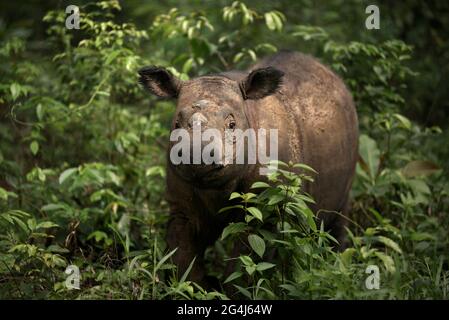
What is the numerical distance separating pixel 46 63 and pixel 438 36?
5759mm

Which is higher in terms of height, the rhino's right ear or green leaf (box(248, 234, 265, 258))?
the rhino's right ear

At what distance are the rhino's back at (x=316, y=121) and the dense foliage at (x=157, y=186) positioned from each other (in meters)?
0.32

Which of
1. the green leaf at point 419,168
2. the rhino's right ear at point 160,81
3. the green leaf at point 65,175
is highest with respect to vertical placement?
the rhino's right ear at point 160,81

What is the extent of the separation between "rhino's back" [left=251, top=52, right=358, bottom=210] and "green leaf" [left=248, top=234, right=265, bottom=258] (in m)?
0.95

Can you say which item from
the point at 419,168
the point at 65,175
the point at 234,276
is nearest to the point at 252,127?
the point at 234,276

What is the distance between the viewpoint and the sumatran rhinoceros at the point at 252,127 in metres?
5.67

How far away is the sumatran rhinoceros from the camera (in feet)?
18.6

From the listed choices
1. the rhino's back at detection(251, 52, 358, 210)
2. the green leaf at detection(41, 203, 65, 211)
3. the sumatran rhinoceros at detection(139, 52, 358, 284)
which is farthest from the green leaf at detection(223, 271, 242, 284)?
the green leaf at detection(41, 203, 65, 211)

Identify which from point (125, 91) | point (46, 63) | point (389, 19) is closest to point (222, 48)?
point (125, 91)

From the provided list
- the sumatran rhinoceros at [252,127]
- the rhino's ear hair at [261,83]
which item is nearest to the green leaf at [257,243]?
the sumatran rhinoceros at [252,127]

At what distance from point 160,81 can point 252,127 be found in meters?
0.87

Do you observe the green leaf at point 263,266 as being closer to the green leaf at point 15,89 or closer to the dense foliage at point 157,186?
the dense foliage at point 157,186

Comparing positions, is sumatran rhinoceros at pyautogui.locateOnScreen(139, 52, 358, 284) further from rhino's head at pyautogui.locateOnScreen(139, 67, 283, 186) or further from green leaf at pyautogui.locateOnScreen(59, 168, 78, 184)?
green leaf at pyautogui.locateOnScreen(59, 168, 78, 184)

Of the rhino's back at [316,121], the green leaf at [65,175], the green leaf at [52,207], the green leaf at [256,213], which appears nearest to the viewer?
the green leaf at [256,213]
